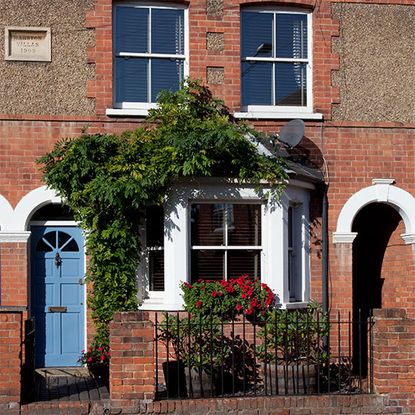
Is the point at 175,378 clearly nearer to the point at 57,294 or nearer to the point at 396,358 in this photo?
the point at 396,358

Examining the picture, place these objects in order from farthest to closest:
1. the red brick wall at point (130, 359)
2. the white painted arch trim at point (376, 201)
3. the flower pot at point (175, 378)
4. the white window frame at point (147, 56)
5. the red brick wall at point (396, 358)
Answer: the white painted arch trim at point (376, 201)
the white window frame at point (147, 56)
the flower pot at point (175, 378)
the red brick wall at point (396, 358)
the red brick wall at point (130, 359)

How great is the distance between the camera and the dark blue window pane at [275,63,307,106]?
12742 millimetres

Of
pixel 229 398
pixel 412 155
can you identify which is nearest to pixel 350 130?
pixel 412 155

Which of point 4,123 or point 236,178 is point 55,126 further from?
point 236,178

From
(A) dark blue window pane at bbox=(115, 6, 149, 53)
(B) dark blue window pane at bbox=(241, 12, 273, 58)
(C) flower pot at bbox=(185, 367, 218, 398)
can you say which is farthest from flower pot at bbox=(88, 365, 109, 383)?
(B) dark blue window pane at bbox=(241, 12, 273, 58)

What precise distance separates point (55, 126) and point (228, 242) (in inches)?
113

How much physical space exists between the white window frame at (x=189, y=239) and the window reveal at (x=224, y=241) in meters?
0.10

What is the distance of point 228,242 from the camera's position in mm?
11781

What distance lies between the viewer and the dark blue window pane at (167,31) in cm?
1245

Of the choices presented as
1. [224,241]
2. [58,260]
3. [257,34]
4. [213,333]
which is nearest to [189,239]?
[224,241]

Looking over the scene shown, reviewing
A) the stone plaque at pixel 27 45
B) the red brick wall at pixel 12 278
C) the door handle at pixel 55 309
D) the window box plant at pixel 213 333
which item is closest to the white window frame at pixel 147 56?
the stone plaque at pixel 27 45

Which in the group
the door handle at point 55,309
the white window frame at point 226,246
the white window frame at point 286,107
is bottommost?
the door handle at point 55,309

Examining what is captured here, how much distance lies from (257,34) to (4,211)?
443 cm

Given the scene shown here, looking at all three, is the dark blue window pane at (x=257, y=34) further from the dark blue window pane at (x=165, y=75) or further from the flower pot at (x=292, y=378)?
the flower pot at (x=292, y=378)
